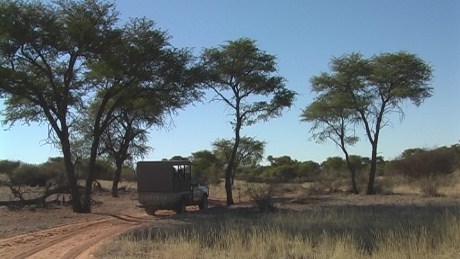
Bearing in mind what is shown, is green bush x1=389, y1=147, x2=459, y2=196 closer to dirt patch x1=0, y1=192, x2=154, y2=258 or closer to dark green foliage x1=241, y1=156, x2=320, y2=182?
dark green foliage x1=241, y1=156, x2=320, y2=182

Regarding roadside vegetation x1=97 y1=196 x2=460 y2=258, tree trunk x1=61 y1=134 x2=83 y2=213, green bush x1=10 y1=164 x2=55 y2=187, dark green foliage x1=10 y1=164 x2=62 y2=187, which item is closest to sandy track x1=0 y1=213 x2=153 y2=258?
roadside vegetation x1=97 y1=196 x2=460 y2=258

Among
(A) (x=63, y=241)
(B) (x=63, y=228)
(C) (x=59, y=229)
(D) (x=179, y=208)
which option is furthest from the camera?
(D) (x=179, y=208)

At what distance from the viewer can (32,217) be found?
86.5ft

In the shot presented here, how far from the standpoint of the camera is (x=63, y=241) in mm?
17703

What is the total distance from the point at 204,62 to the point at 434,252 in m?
24.8

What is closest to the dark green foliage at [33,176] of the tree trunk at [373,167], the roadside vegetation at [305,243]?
the tree trunk at [373,167]

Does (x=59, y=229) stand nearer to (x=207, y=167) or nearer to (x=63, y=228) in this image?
(x=63, y=228)

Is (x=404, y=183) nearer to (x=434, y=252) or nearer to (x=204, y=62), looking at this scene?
(x=204, y=62)

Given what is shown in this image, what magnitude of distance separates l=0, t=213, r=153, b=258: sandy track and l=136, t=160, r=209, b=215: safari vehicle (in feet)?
13.6

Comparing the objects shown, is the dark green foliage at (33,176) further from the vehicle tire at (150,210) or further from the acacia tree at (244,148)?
the vehicle tire at (150,210)

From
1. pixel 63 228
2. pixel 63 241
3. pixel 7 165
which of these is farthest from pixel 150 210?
pixel 7 165

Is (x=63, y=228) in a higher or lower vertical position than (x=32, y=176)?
lower

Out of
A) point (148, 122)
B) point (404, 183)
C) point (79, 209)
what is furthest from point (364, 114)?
point (79, 209)

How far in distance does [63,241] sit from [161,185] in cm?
1124
